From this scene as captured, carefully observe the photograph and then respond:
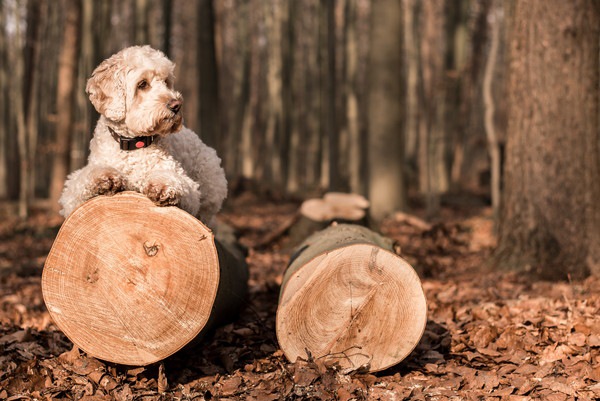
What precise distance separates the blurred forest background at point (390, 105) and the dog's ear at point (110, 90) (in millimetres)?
3267

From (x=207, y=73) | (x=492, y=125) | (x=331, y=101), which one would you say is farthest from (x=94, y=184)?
(x=207, y=73)

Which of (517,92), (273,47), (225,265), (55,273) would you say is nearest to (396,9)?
(517,92)

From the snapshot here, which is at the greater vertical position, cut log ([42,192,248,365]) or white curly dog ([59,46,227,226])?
white curly dog ([59,46,227,226])

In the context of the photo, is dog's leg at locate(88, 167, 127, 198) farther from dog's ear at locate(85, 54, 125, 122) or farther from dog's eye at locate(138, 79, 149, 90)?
dog's eye at locate(138, 79, 149, 90)

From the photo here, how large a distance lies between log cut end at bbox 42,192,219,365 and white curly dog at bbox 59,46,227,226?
0.17 metres

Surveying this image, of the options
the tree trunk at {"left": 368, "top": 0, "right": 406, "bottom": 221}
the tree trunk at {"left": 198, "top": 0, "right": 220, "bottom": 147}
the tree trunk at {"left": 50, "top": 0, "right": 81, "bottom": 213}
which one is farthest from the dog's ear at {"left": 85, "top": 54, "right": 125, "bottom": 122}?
the tree trunk at {"left": 198, "top": 0, "right": 220, "bottom": 147}

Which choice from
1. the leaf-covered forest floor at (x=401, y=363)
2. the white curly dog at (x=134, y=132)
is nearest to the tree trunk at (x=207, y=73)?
the leaf-covered forest floor at (x=401, y=363)

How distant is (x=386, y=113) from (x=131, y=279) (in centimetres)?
943

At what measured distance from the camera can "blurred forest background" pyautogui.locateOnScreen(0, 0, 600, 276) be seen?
258 inches

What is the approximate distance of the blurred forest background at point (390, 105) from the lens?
6.54 meters

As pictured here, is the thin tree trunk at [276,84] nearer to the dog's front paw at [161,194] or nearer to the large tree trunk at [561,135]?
the large tree trunk at [561,135]

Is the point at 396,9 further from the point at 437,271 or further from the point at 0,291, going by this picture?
the point at 0,291

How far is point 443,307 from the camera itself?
577 cm

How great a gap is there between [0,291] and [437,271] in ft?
17.7
